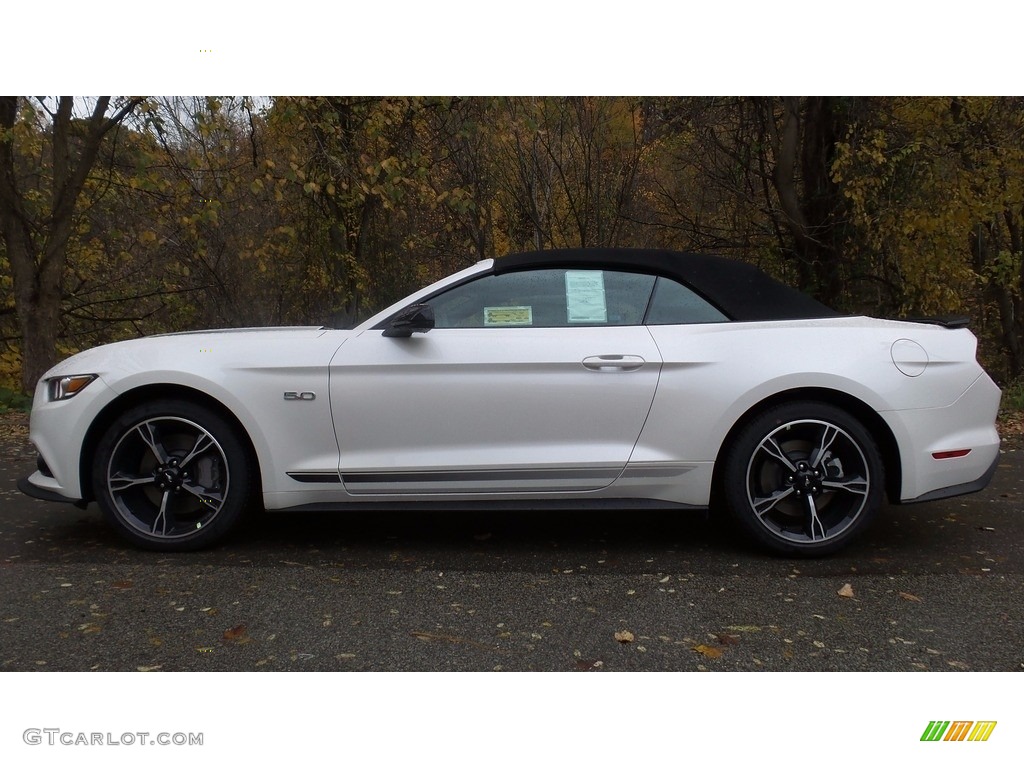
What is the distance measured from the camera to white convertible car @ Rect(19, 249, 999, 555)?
3.90 m

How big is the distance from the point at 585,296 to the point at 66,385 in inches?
104

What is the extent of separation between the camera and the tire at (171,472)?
4020 mm

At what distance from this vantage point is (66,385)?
4.09m

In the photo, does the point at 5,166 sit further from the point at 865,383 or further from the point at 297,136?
the point at 865,383

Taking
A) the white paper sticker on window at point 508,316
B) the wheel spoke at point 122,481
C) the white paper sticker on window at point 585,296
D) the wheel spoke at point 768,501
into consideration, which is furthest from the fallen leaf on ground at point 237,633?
the wheel spoke at point 768,501

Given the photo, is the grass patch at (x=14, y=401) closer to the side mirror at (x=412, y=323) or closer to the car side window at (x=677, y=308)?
the side mirror at (x=412, y=323)

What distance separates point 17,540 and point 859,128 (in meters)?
8.98

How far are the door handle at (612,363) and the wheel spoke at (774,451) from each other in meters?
0.70

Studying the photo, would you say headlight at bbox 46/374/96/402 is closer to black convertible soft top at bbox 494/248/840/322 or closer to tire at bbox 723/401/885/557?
black convertible soft top at bbox 494/248/840/322

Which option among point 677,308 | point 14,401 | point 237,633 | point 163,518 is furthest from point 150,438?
point 14,401

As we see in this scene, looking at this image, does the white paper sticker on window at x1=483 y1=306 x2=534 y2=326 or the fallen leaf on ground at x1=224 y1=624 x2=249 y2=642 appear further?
the white paper sticker on window at x1=483 y1=306 x2=534 y2=326

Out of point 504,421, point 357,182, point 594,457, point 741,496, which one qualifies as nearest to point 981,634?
point 741,496

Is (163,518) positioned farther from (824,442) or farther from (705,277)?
(824,442)

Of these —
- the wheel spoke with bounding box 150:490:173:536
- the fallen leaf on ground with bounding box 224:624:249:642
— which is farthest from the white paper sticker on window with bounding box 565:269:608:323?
the wheel spoke with bounding box 150:490:173:536
